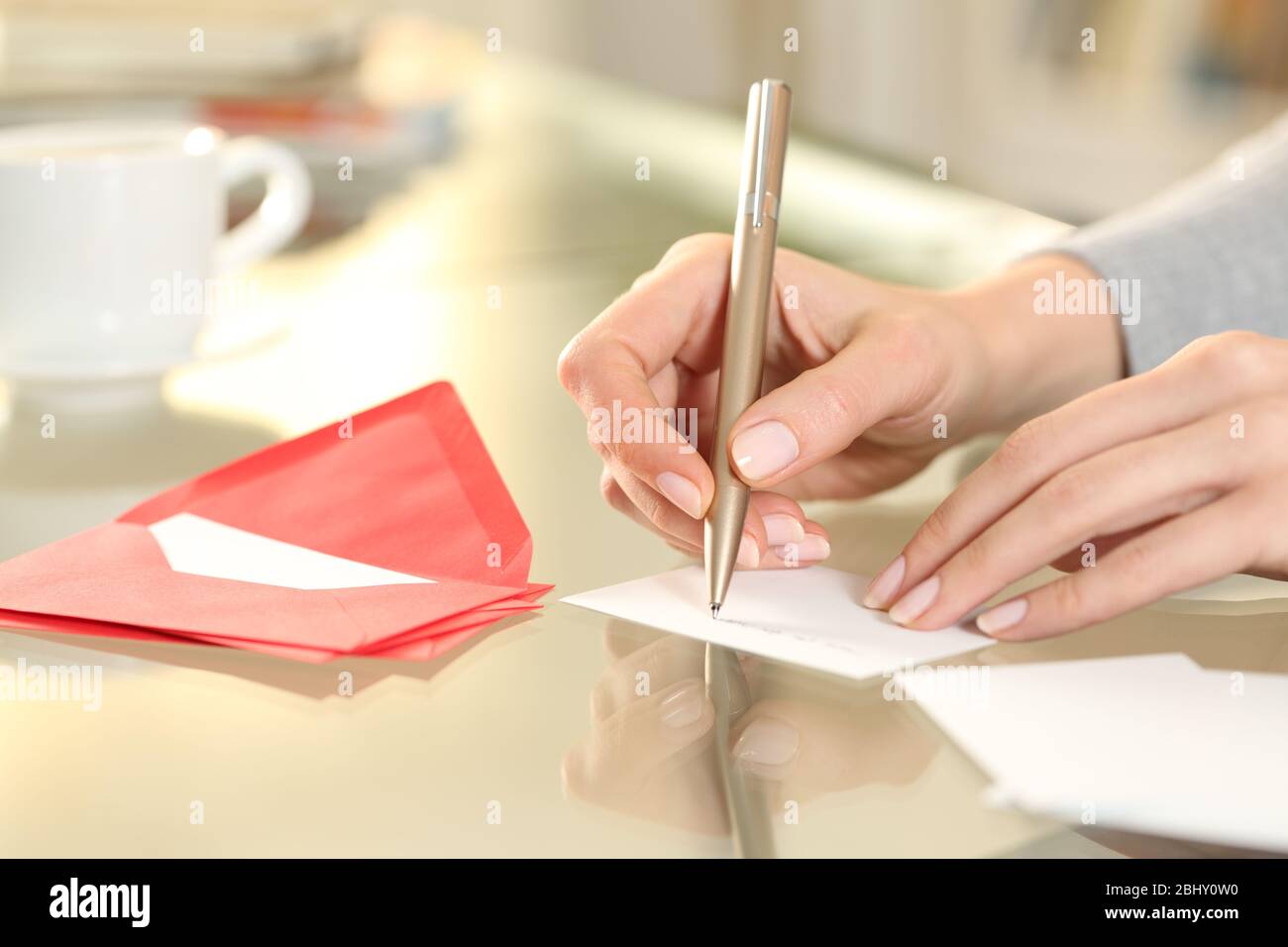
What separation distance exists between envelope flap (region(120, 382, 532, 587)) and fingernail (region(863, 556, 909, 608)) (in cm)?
12

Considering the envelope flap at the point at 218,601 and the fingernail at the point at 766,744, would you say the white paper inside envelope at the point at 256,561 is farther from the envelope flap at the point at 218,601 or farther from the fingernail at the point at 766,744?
the fingernail at the point at 766,744

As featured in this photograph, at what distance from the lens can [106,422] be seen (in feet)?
2.33

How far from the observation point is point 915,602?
0.46 meters

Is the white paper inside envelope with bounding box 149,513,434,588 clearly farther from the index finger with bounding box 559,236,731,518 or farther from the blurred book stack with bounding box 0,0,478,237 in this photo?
the blurred book stack with bounding box 0,0,478,237

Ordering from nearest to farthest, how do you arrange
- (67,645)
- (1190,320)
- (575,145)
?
(67,645), (1190,320), (575,145)

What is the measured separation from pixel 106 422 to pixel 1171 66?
2.20 m

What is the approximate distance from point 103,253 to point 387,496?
0.32 m

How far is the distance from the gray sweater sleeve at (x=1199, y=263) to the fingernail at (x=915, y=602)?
0.94 ft

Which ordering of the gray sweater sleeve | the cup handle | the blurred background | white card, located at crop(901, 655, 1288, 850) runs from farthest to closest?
A: the blurred background → the cup handle → the gray sweater sleeve → white card, located at crop(901, 655, 1288, 850)

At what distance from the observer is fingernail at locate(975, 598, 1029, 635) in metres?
0.45

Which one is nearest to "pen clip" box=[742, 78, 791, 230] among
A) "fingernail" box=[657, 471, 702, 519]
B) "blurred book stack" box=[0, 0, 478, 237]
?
"fingernail" box=[657, 471, 702, 519]

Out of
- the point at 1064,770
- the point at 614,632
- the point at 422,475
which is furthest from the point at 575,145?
the point at 1064,770

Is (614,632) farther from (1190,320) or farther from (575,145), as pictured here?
(575,145)
